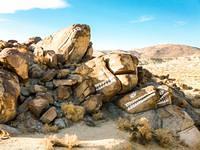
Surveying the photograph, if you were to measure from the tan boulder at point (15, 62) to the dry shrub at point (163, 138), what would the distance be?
846 centimetres

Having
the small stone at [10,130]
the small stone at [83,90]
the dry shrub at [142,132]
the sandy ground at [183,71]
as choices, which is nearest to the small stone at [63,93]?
the small stone at [83,90]

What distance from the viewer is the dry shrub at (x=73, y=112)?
19.7 metres

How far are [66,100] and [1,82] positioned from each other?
436 cm

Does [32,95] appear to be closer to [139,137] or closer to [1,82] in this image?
[1,82]

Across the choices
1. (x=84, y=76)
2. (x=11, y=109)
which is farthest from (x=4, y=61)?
(x=84, y=76)

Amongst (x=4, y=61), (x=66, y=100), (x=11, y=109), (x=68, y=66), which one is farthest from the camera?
(x=68, y=66)

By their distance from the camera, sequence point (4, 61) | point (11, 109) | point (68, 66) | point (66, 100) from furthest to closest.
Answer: point (68, 66) → point (66, 100) → point (4, 61) → point (11, 109)

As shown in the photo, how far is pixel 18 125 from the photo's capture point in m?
18.3

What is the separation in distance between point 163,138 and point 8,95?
8.59 metres

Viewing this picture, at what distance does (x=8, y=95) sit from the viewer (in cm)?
1812

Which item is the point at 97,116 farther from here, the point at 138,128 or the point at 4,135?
the point at 4,135

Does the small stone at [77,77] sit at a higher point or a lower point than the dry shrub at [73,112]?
higher

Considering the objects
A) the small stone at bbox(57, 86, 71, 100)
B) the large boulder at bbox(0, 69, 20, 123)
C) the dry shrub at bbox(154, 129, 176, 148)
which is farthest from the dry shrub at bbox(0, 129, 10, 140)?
the dry shrub at bbox(154, 129, 176, 148)

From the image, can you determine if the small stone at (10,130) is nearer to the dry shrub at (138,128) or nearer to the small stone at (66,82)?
the small stone at (66,82)
